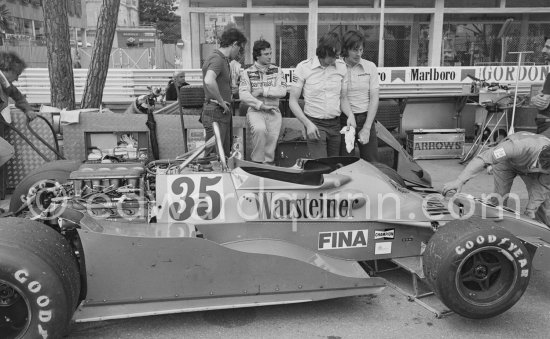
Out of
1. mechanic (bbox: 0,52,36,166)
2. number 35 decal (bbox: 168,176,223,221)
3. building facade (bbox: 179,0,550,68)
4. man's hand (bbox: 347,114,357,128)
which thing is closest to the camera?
number 35 decal (bbox: 168,176,223,221)

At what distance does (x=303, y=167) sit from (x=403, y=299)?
130cm

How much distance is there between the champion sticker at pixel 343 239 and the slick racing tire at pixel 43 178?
255 cm

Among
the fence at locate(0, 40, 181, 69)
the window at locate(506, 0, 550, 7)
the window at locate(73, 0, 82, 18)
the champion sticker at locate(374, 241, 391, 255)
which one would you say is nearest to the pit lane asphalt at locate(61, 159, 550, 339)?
the champion sticker at locate(374, 241, 391, 255)

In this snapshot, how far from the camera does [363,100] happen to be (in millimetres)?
5477

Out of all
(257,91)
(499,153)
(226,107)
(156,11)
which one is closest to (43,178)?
(226,107)

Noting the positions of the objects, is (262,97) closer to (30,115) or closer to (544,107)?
(30,115)

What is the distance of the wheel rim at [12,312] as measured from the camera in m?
2.90

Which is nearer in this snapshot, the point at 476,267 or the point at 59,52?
the point at 476,267

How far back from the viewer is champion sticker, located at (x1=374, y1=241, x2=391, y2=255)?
3818mm

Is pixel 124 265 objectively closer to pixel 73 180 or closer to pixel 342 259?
pixel 73 180

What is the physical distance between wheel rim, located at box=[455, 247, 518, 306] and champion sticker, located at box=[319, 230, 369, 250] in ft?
2.41

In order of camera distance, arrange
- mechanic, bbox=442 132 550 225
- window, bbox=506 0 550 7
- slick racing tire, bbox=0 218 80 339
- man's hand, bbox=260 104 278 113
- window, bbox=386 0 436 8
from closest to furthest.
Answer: slick racing tire, bbox=0 218 80 339, mechanic, bbox=442 132 550 225, man's hand, bbox=260 104 278 113, window, bbox=386 0 436 8, window, bbox=506 0 550 7

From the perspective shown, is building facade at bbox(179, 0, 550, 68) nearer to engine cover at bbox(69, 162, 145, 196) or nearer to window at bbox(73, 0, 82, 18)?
engine cover at bbox(69, 162, 145, 196)

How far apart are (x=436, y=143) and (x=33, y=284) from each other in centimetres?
720
